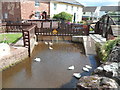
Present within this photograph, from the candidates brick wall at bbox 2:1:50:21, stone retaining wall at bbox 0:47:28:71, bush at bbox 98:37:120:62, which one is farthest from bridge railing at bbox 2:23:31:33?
bush at bbox 98:37:120:62

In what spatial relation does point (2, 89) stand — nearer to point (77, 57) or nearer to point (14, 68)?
point (14, 68)

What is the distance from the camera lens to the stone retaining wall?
4805 millimetres

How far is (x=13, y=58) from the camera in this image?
5.27 meters

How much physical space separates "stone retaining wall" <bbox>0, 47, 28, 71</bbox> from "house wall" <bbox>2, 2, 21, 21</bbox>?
13064mm

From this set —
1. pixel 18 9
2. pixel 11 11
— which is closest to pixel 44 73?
pixel 18 9

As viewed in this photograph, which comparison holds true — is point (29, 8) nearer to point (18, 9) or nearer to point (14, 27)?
point (18, 9)

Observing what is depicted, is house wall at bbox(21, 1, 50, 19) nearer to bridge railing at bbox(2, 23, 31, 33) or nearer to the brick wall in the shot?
the brick wall

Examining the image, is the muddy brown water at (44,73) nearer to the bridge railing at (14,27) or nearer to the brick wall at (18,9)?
the bridge railing at (14,27)

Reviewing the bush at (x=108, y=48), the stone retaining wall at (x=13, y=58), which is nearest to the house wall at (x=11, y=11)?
the stone retaining wall at (x=13, y=58)

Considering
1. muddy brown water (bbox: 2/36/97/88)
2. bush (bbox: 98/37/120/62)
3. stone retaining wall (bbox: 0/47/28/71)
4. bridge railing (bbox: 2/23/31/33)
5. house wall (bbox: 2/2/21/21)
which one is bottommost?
muddy brown water (bbox: 2/36/97/88)

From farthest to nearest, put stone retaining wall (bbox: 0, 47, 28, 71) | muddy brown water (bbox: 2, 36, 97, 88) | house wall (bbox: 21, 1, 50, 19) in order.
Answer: house wall (bbox: 21, 1, 50, 19) < stone retaining wall (bbox: 0, 47, 28, 71) < muddy brown water (bbox: 2, 36, 97, 88)

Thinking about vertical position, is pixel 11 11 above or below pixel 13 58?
above

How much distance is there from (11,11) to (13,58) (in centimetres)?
1445

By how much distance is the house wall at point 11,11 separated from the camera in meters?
17.5
